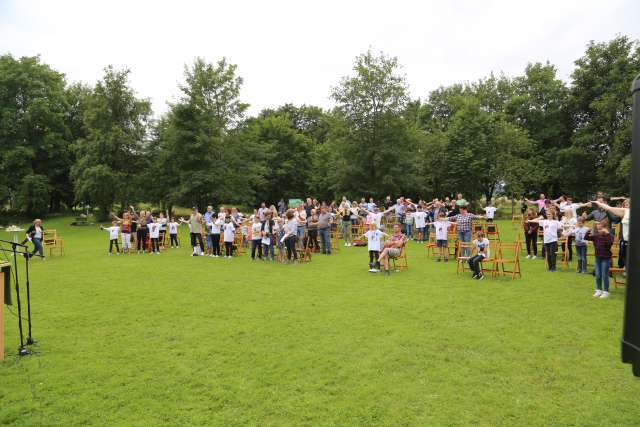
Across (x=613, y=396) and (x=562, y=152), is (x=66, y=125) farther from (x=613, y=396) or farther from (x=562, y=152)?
(x=613, y=396)

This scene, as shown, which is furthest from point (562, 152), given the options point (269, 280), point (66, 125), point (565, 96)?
point (66, 125)

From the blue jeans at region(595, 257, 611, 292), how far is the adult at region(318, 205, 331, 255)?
33.1ft

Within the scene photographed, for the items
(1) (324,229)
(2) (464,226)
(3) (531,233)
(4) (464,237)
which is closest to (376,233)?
(2) (464,226)

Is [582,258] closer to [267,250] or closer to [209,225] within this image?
[267,250]

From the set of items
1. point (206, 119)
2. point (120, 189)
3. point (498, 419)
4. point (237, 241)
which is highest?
point (206, 119)

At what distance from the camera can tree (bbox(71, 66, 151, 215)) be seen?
40188 millimetres

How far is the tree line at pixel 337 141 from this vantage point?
39.4 metres

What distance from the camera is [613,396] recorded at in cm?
514

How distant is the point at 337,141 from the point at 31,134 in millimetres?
31372

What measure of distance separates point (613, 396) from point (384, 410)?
2.67m

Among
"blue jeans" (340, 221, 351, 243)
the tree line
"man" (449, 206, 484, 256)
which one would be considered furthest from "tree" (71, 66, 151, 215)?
"man" (449, 206, 484, 256)

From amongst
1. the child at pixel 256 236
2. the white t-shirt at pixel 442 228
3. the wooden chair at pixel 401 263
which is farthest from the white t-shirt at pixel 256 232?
the white t-shirt at pixel 442 228

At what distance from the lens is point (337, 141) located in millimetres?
41844

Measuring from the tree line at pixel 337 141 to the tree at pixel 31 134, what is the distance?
0.12 meters
